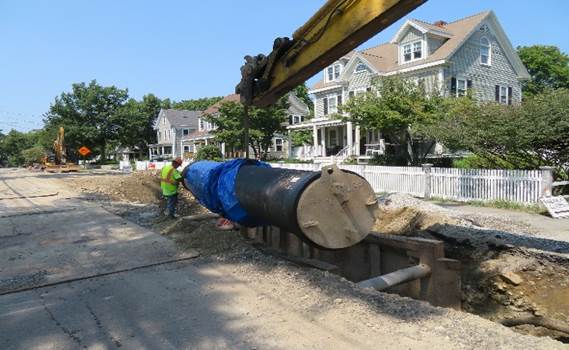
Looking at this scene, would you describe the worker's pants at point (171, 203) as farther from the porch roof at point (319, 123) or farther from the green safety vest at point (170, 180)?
the porch roof at point (319, 123)

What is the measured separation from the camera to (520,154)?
45.9 feet

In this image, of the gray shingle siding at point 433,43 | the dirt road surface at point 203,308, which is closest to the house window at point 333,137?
the gray shingle siding at point 433,43

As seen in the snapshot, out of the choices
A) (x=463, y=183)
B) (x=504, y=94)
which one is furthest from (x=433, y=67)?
(x=463, y=183)

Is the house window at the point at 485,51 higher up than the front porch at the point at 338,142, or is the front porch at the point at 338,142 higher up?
the house window at the point at 485,51

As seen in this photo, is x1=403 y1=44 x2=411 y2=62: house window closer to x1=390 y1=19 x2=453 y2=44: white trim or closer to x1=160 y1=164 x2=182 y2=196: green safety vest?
x1=390 y1=19 x2=453 y2=44: white trim

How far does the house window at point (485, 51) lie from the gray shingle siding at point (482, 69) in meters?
0.28

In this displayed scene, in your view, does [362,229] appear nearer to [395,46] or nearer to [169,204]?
[169,204]

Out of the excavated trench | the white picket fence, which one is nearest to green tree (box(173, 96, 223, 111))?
the white picket fence

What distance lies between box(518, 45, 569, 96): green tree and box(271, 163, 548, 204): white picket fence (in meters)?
49.8

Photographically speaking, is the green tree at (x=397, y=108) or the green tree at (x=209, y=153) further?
the green tree at (x=209, y=153)

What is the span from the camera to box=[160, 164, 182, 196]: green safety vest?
1076 cm

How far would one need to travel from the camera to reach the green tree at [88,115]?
56.9m

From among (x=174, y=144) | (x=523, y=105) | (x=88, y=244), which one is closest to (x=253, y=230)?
(x=88, y=244)

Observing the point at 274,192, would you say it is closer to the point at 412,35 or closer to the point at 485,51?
the point at 412,35
